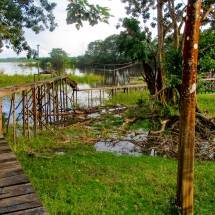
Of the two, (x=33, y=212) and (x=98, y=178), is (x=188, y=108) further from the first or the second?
(x=98, y=178)

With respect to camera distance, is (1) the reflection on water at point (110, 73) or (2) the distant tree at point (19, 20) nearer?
(2) the distant tree at point (19, 20)

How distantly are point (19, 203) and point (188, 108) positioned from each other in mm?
2681

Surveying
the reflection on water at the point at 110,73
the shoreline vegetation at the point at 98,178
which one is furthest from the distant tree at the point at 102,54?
the shoreline vegetation at the point at 98,178

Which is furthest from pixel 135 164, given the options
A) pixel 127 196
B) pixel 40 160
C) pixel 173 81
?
pixel 173 81

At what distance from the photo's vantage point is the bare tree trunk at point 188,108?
373 centimetres

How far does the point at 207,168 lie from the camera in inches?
267

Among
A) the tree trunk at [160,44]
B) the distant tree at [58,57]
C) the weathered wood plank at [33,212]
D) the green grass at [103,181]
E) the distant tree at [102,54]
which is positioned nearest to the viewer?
the weathered wood plank at [33,212]

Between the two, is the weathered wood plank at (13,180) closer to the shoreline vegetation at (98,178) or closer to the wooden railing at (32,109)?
the wooden railing at (32,109)

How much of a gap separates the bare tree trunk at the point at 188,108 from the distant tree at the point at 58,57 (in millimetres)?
57060

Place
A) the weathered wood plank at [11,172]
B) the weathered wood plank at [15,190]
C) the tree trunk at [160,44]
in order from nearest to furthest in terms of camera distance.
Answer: the weathered wood plank at [15,190] → the weathered wood plank at [11,172] → the tree trunk at [160,44]

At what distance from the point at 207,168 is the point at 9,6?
13784mm

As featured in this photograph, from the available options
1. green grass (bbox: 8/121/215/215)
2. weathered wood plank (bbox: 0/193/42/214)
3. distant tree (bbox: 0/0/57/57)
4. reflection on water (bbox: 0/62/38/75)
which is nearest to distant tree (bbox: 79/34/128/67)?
reflection on water (bbox: 0/62/38/75)

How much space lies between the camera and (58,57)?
2506 inches

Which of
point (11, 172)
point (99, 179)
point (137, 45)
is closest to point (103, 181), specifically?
point (99, 179)
